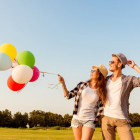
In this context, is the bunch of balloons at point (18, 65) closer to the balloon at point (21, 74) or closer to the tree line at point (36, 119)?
the balloon at point (21, 74)

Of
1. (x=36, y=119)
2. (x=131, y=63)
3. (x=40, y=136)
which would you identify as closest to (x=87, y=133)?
(x=131, y=63)

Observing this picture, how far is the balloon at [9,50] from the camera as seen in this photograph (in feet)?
22.5

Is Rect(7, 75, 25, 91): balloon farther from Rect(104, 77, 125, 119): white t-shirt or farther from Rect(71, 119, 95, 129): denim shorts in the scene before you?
Rect(104, 77, 125, 119): white t-shirt

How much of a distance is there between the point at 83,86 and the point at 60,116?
50.6 metres

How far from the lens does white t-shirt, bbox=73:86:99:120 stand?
15.6 feet

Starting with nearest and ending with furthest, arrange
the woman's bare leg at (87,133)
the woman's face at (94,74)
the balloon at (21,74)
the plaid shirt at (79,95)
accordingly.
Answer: the woman's bare leg at (87,133)
the plaid shirt at (79,95)
the woman's face at (94,74)
the balloon at (21,74)

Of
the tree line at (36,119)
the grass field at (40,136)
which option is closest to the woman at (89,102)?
the grass field at (40,136)

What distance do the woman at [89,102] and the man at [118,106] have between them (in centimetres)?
16

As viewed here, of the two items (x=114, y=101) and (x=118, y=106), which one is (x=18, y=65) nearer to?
(x=114, y=101)

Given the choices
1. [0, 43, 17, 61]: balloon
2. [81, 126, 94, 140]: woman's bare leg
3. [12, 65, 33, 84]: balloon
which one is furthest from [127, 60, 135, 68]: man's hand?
[0, 43, 17, 61]: balloon

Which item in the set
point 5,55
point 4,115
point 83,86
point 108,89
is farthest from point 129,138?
point 4,115

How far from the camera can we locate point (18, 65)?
6492mm

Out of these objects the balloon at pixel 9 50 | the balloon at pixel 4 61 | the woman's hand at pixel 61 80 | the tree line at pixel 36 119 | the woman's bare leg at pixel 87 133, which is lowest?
the tree line at pixel 36 119

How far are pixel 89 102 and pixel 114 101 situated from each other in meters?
0.56
